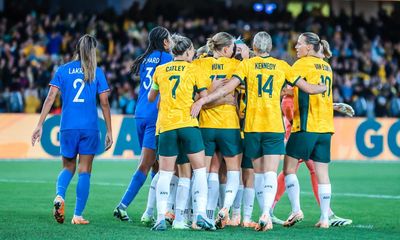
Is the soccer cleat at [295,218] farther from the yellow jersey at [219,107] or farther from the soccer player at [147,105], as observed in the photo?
the soccer player at [147,105]

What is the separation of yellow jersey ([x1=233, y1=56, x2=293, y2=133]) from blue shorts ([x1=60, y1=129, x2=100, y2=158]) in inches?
74.1

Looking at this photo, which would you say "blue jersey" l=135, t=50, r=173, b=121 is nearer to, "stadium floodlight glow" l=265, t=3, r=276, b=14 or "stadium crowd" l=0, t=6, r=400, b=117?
"stadium crowd" l=0, t=6, r=400, b=117

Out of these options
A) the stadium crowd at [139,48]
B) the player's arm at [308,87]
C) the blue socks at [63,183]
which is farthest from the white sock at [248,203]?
the stadium crowd at [139,48]

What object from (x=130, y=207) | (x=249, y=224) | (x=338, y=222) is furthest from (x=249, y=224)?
(x=130, y=207)

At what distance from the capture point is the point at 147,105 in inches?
462

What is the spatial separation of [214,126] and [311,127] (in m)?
1.18

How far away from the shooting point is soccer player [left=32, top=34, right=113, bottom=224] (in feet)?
37.1

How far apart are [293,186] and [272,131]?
0.83 m

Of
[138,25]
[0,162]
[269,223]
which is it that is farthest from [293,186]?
[138,25]

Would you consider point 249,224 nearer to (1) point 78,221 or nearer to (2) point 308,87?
(2) point 308,87

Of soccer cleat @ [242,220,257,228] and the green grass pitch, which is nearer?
the green grass pitch

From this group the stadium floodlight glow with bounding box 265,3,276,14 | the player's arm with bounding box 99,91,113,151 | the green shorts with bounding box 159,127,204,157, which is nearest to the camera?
the green shorts with bounding box 159,127,204,157

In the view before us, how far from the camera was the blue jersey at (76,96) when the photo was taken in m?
11.4

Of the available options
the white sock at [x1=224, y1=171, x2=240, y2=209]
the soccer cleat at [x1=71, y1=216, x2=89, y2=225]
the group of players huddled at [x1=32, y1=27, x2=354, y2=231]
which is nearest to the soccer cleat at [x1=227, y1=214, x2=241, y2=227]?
the group of players huddled at [x1=32, y1=27, x2=354, y2=231]
